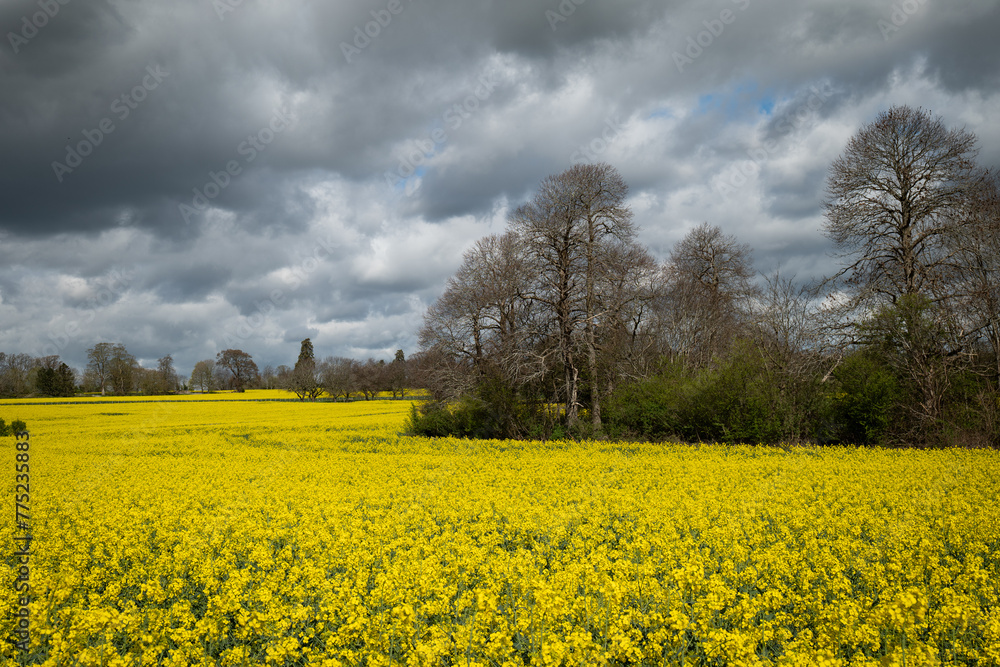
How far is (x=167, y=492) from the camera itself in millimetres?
12070

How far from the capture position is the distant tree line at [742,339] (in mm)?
17188

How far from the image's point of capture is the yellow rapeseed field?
4.37 m

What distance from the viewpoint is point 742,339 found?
21.7 m

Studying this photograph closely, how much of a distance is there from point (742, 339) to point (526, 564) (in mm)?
Result: 18649

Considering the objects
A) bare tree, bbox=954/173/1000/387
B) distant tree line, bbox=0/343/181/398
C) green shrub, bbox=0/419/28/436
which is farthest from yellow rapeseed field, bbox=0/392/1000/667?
distant tree line, bbox=0/343/181/398

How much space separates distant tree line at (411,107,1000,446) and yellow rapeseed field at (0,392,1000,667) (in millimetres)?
3904

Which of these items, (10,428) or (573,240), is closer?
(573,240)

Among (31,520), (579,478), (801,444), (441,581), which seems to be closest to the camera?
(441,581)

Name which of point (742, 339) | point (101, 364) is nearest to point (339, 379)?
point (101, 364)

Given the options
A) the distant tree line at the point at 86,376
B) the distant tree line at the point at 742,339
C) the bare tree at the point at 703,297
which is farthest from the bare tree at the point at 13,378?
the bare tree at the point at 703,297

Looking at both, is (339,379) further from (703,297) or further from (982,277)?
(982,277)

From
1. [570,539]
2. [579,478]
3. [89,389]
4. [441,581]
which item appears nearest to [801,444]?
[579,478]

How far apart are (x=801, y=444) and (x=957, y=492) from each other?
391 inches

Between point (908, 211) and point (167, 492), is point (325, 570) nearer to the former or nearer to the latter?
point (167, 492)
